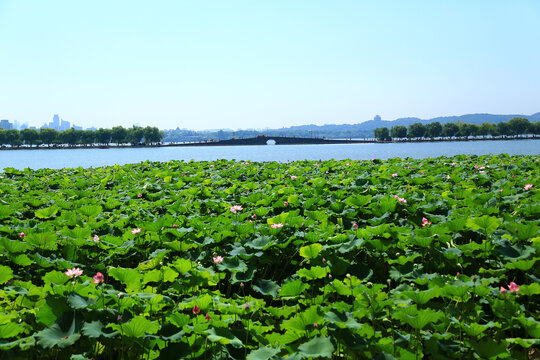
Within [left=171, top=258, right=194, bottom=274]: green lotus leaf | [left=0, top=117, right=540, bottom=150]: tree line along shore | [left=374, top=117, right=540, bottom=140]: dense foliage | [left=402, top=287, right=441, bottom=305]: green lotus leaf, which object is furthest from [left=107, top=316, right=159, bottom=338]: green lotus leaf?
[left=374, top=117, right=540, bottom=140]: dense foliage

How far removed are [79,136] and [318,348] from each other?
460 feet

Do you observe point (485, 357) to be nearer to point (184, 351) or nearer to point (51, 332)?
point (184, 351)

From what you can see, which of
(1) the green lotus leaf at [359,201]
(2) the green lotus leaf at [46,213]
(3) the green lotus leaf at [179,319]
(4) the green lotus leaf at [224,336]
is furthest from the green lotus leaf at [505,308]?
(2) the green lotus leaf at [46,213]

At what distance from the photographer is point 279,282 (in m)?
3.01

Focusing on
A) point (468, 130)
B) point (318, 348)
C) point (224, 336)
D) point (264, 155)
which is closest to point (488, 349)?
point (318, 348)

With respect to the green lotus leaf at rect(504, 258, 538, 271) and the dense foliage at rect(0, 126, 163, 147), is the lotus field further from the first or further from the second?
the dense foliage at rect(0, 126, 163, 147)

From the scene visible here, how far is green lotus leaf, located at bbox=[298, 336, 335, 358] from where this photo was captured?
65.7 inches

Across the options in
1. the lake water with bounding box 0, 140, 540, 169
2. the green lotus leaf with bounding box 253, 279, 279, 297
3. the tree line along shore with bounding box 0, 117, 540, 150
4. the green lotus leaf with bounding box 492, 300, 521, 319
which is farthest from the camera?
the tree line along shore with bounding box 0, 117, 540, 150

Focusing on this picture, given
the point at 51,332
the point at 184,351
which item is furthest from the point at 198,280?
the point at 51,332

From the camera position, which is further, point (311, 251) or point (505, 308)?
point (311, 251)

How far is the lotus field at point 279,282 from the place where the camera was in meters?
1.85

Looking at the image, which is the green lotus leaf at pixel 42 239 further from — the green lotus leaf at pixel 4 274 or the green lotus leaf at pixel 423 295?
the green lotus leaf at pixel 423 295

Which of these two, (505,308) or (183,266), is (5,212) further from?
(505,308)

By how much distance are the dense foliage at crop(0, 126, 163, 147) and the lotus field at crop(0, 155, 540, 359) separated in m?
133
